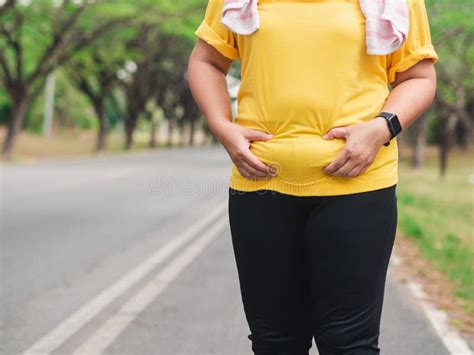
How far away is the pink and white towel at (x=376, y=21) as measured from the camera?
213 cm

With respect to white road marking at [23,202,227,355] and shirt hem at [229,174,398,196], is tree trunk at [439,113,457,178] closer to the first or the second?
white road marking at [23,202,227,355]

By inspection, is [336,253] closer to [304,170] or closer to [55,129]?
[304,170]

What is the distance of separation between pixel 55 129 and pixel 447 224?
6273 cm

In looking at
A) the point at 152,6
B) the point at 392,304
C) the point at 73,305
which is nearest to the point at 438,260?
the point at 392,304

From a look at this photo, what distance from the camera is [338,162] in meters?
2.09

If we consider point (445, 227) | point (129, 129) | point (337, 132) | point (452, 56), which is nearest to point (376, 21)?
point (337, 132)

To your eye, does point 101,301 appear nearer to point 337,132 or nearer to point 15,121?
point 337,132

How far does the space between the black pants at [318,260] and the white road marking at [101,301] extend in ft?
8.29

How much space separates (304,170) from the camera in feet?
6.98

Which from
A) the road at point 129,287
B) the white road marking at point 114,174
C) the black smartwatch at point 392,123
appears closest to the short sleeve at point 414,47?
the black smartwatch at point 392,123

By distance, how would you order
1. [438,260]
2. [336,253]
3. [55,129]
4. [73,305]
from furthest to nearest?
1. [55,129]
2. [438,260]
3. [73,305]
4. [336,253]

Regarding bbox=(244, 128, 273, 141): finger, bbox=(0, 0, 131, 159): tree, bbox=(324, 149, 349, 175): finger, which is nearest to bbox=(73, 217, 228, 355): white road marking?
bbox=(244, 128, 273, 141): finger

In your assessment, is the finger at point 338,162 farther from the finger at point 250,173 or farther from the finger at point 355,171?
the finger at point 250,173

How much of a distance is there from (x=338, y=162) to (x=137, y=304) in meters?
3.92
